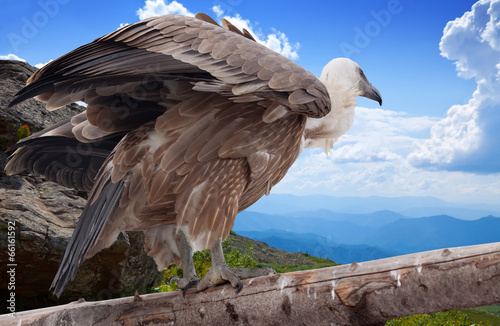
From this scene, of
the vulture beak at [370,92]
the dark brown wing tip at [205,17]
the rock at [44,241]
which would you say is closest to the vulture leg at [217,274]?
the dark brown wing tip at [205,17]

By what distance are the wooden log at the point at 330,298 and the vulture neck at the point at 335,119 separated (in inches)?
40.7

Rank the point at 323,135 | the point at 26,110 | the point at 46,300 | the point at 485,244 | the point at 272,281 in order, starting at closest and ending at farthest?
the point at 485,244 → the point at 272,281 → the point at 323,135 → the point at 46,300 → the point at 26,110

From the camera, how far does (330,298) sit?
224 cm

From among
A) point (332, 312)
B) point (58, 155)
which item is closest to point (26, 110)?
point (58, 155)

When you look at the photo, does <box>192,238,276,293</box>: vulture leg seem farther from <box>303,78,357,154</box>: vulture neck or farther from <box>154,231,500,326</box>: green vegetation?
<box>154,231,500,326</box>: green vegetation

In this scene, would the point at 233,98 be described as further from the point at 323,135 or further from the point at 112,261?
the point at 112,261

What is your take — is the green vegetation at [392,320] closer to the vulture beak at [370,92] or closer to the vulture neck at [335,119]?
the vulture neck at [335,119]

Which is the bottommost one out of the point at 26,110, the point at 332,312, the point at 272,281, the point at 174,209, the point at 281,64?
the point at 332,312

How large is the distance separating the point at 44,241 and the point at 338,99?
3354 mm

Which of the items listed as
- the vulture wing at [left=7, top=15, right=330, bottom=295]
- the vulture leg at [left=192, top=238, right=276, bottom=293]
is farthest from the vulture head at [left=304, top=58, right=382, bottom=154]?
the vulture leg at [left=192, top=238, right=276, bottom=293]

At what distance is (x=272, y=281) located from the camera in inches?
94.6

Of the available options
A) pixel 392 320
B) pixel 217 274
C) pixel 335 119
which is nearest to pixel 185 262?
pixel 217 274

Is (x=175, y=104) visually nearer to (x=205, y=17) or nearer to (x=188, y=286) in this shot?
(x=205, y=17)

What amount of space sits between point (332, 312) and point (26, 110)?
4730mm
